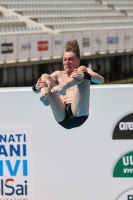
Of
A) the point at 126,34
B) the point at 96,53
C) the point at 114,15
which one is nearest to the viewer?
the point at 96,53

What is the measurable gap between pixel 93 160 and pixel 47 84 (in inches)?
29.7

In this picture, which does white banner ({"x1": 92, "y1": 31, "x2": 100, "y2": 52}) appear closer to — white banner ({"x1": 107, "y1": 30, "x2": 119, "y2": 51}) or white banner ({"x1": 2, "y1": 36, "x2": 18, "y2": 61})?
white banner ({"x1": 107, "y1": 30, "x2": 119, "y2": 51})

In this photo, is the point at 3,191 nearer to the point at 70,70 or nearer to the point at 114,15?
the point at 70,70

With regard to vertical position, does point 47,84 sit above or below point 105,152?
above

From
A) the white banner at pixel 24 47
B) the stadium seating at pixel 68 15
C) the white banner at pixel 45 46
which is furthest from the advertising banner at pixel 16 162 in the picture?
the stadium seating at pixel 68 15

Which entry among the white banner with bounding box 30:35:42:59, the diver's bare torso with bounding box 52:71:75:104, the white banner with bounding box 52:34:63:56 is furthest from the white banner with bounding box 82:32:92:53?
the diver's bare torso with bounding box 52:71:75:104

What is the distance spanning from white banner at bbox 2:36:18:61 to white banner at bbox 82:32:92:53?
163 inches

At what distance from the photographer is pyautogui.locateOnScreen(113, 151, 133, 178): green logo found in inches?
152

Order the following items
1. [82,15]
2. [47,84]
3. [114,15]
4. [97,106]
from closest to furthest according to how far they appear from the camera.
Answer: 1. [47,84]
2. [97,106]
3. [82,15]
4. [114,15]

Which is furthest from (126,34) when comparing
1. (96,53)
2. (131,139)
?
(131,139)

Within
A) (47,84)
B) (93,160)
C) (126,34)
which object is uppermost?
(126,34)

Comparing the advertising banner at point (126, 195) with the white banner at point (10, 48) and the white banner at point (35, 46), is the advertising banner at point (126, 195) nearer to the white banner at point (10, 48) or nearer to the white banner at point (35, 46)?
the white banner at point (10, 48)

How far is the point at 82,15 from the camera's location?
29.1 m

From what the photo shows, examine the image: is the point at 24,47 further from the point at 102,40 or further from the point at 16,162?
the point at 16,162
